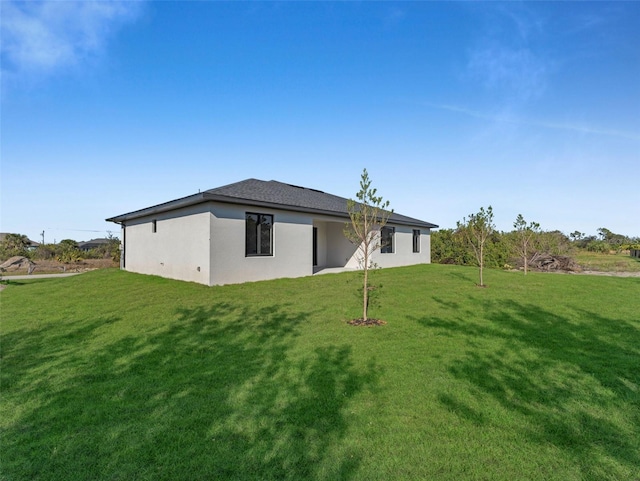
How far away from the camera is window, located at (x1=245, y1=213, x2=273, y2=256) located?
39.0 ft

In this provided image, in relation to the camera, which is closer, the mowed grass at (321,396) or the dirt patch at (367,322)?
the mowed grass at (321,396)

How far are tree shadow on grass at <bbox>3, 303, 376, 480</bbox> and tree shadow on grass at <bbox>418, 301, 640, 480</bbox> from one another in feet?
5.03

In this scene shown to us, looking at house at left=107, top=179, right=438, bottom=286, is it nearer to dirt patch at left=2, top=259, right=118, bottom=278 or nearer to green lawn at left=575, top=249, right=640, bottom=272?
dirt patch at left=2, top=259, right=118, bottom=278

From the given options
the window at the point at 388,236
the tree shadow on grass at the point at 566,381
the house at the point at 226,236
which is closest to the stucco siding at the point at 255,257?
the house at the point at 226,236

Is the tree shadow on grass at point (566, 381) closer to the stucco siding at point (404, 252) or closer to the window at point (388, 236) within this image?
the stucco siding at point (404, 252)

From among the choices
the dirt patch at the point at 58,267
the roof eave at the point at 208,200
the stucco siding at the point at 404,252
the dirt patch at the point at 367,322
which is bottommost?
the dirt patch at the point at 367,322

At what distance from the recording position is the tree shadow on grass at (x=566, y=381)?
259 centimetres

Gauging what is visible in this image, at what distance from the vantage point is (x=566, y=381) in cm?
377

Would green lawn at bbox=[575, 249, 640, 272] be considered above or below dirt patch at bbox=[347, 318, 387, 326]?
above

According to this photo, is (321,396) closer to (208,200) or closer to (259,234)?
(208,200)

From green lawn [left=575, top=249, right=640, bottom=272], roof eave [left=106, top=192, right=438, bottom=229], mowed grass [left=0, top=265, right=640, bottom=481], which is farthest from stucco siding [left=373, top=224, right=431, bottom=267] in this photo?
mowed grass [left=0, top=265, right=640, bottom=481]

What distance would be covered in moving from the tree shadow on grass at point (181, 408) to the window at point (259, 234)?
652 centimetres

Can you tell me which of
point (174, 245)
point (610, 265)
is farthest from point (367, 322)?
point (610, 265)

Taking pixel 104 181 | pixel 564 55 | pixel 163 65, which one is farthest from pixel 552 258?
pixel 104 181
